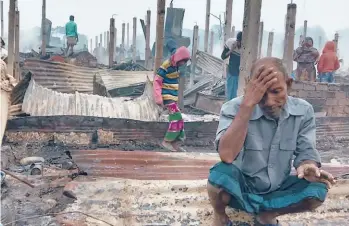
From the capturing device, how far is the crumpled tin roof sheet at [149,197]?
332cm

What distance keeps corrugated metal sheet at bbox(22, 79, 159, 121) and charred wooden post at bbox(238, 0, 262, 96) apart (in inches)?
94.8

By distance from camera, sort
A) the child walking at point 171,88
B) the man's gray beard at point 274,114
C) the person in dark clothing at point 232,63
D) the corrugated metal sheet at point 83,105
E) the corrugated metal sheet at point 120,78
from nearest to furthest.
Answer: the man's gray beard at point 274,114, the child walking at point 171,88, the corrugated metal sheet at point 83,105, the person in dark clothing at point 232,63, the corrugated metal sheet at point 120,78

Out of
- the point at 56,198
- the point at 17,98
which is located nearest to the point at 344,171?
the point at 56,198

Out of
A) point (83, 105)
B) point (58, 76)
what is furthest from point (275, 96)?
point (58, 76)

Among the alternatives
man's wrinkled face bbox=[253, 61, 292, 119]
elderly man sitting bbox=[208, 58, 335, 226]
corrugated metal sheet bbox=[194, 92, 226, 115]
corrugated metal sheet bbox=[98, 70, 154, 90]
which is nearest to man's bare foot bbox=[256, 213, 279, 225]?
elderly man sitting bbox=[208, 58, 335, 226]

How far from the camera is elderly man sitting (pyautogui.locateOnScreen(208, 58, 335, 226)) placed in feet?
8.60

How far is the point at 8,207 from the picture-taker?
137 inches

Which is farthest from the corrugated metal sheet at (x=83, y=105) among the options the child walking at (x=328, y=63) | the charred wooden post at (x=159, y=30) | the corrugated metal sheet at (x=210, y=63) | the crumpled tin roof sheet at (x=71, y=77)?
the corrugated metal sheet at (x=210, y=63)

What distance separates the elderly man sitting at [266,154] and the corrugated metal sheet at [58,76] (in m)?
8.70

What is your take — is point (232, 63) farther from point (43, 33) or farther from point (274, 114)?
point (43, 33)

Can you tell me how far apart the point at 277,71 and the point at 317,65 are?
9569mm

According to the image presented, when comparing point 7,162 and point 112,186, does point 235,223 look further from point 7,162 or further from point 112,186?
point 7,162

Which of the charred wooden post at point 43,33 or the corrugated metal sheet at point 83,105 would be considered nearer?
the corrugated metal sheet at point 83,105

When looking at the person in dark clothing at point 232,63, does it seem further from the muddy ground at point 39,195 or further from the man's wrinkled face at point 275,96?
the man's wrinkled face at point 275,96
